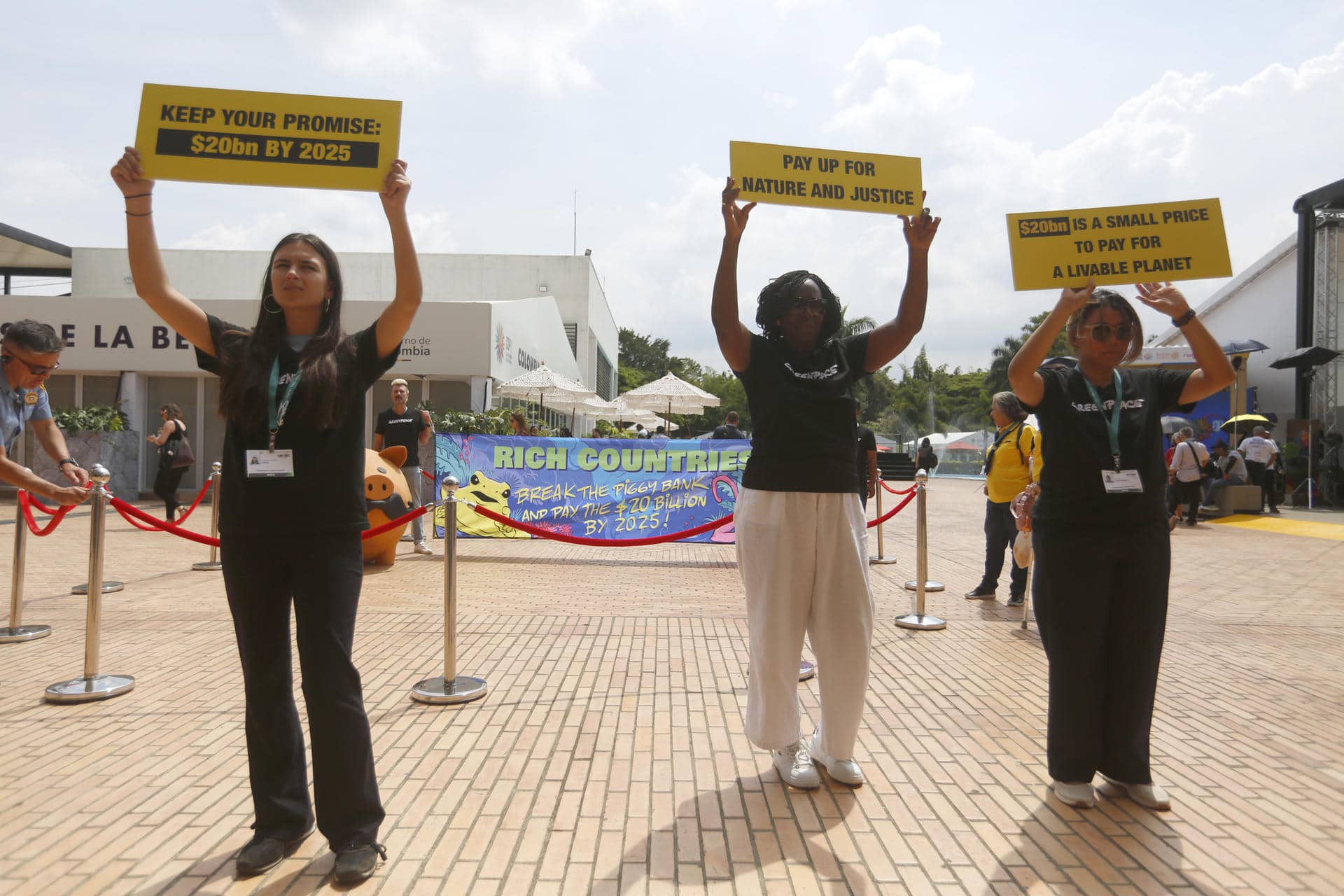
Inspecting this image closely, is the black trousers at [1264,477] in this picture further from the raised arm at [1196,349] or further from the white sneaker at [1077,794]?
the white sneaker at [1077,794]

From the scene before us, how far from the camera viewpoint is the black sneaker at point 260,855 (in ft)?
9.43

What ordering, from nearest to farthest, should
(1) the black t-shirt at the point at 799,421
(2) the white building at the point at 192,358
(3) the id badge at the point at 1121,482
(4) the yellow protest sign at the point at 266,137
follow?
(4) the yellow protest sign at the point at 266,137
(3) the id badge at the point at 1121,482
(1) the black t-shirt at the point at 799,421
(2) the white building at the point at 192,358

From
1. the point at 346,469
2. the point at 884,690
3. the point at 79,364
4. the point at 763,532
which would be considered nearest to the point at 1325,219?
the point at 884,690

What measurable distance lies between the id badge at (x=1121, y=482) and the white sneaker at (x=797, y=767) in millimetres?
1549

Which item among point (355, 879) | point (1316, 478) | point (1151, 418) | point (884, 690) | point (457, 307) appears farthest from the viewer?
point (1316, 478)

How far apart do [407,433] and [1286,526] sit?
14.9 meters

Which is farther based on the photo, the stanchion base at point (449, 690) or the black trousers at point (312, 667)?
the stanchion base at point (449, 690)

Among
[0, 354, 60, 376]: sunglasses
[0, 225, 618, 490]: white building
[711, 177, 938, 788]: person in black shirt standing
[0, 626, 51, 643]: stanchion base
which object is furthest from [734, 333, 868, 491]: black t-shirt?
[0, 225, 618, 490]: white building

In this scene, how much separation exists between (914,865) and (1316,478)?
21737mm

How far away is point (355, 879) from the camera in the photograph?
2.80 m

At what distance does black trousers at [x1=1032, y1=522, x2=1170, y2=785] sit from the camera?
135 inches

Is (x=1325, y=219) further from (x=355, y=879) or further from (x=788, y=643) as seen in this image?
(x=355, y=879)

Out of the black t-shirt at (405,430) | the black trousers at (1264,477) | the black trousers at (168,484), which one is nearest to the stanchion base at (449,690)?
the black t-shirt at (405,430)

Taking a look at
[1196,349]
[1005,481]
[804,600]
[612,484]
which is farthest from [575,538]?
[1196,349]
